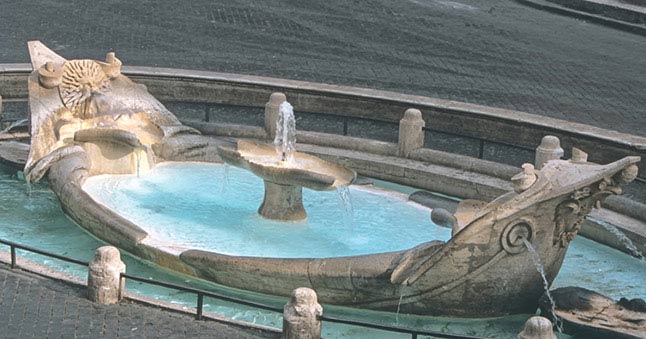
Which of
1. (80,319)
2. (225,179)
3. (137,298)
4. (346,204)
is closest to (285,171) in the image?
(346,204)

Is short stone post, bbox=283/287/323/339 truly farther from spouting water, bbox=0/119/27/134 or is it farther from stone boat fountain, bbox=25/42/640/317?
spouting water, bbox=0/119/27/134

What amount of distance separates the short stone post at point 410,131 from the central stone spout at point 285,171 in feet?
7.93

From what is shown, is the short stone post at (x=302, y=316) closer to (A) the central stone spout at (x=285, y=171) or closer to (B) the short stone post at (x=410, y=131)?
(A) the central stone spout at (x=285, y=171)

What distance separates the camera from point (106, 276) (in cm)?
1510

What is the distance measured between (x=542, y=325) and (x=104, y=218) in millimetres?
6456

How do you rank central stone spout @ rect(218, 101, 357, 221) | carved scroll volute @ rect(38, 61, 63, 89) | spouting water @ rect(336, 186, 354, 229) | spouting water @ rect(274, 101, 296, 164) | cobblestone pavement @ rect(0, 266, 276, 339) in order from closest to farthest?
cobblestone pavement @ rect(0, 266, 276, 339) < central stone spout @ rect(218, 101, 357, 221) < spouting water @ rect(274, 101, 296, 164) < spouting water @ rect(336, 186, 354, 229) < carved scroll volute @ rect(38, 61, 63, 89)

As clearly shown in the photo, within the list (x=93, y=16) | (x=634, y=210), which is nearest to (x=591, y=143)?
(x=634, y=210)

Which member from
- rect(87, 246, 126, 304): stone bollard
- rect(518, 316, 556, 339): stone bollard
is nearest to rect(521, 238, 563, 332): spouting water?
rect(518, 316, 556, 339): stone bollard

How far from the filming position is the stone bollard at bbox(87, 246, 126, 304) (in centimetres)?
1505

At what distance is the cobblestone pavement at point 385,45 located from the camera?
27.4m

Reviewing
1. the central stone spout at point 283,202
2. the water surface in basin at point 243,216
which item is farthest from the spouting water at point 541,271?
the central stone spout at point 283,202

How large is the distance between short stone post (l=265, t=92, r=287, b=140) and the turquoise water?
Result: 3.63 metres

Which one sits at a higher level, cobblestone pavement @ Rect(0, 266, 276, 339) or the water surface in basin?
the water surface in basin

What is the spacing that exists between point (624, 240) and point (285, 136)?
469 centimetres
